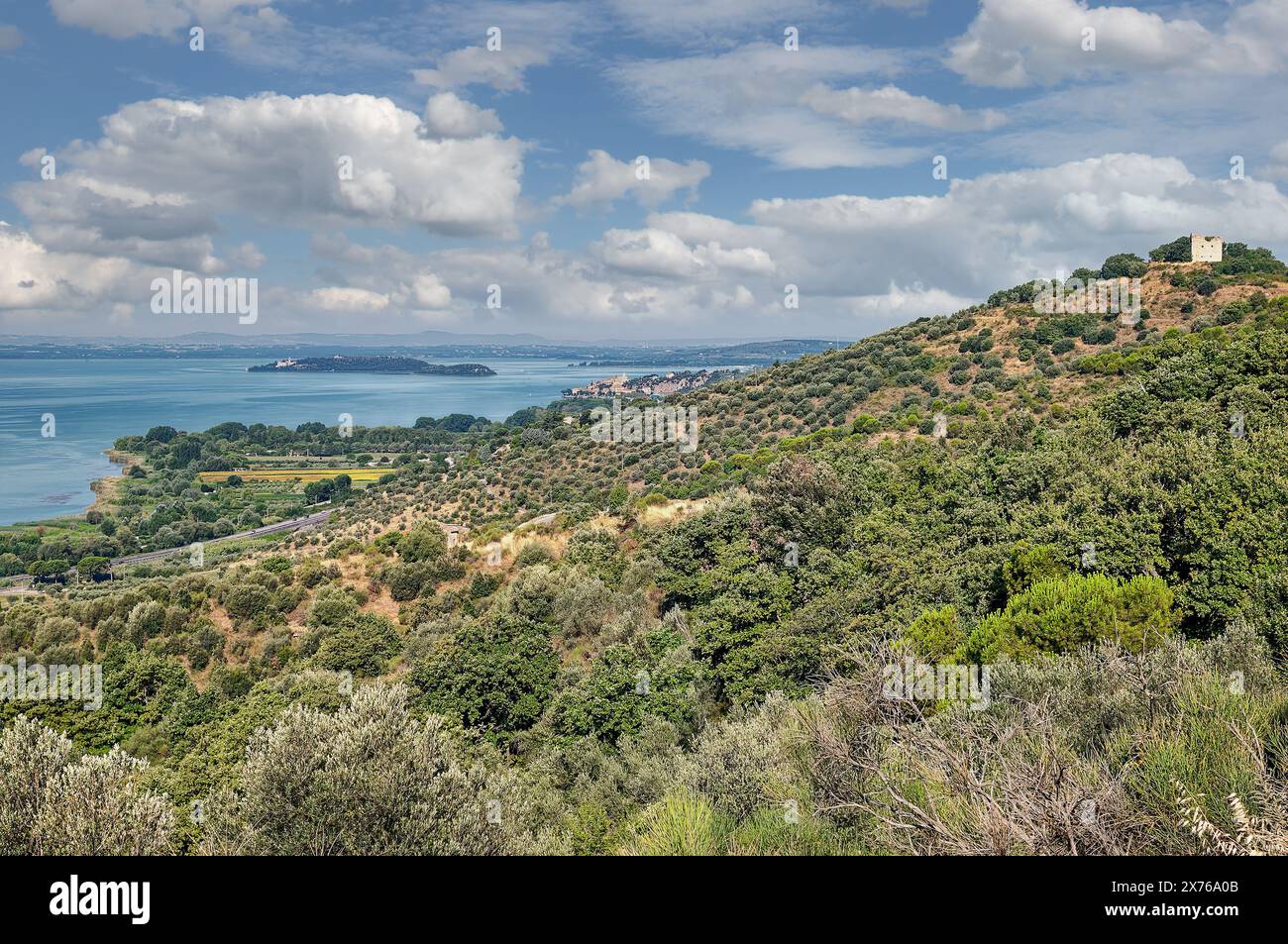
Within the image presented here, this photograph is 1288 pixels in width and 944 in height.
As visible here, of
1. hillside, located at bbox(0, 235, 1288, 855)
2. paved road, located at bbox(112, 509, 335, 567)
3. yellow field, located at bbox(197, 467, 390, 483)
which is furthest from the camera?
yellow field, located at bbox(197, 467, 390, 483)

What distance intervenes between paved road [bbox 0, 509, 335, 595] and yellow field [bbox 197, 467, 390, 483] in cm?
2089

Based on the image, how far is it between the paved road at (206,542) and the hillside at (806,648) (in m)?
28.6

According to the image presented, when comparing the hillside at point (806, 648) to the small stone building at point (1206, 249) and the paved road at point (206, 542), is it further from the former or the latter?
the paved road at point (206, 542)

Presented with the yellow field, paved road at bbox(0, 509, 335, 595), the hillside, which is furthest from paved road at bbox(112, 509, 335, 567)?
the hillside

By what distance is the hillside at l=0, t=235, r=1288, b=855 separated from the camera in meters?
6.38

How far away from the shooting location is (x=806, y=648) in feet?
53.1

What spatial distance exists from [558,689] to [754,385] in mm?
41180

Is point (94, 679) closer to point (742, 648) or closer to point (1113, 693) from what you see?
point (742, 648)

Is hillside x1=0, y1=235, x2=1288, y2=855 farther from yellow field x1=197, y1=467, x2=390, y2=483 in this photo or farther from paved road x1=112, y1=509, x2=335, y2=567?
yellow field x1=197, y1=467, x2=390, y2=483

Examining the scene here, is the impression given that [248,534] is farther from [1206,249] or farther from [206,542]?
[1206,249]

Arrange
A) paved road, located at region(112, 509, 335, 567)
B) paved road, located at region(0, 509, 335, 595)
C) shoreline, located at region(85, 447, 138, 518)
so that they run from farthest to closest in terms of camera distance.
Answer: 1. shoreline, located at region(85, 447, 138, 518)
2. paved road, located at region(112, 509, 335, 567)
3. paved road, located at region(0, 509, 335, 595)

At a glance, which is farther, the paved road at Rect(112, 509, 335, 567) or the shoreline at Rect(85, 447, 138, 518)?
the shoreline at Rect(85, 447, 138, 518)

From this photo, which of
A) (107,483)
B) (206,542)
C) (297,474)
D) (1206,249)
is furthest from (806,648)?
(107,483)

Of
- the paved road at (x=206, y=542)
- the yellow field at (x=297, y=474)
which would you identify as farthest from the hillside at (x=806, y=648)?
the yellow field at (x=297, y=474)
